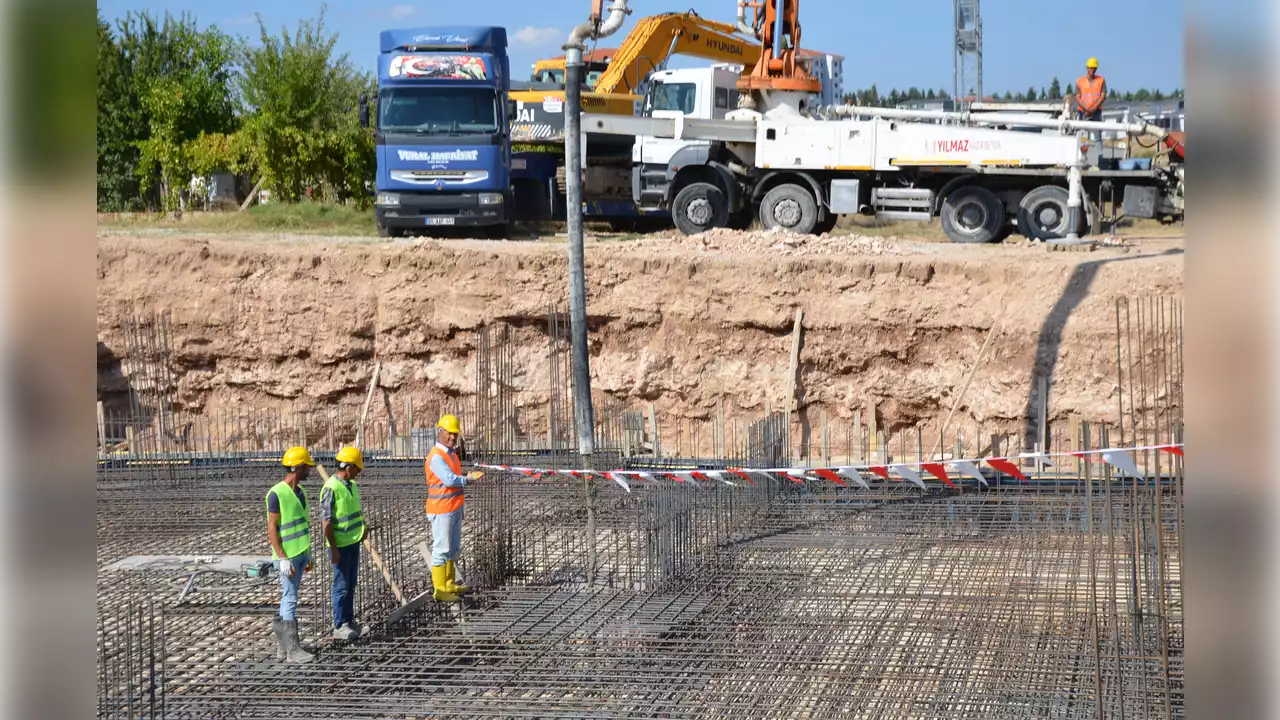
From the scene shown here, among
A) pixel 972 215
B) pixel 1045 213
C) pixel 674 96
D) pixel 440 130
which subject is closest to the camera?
pixel 1045 213

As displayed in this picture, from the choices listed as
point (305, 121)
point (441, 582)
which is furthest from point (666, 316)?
point (305, 121)

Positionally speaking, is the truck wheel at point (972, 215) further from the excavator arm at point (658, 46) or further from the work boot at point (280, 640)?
the work boot at point (280, 640)

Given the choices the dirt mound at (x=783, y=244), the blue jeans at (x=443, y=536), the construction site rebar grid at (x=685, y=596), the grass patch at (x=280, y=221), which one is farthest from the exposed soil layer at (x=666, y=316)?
the blue jeans at (x=443, y=536)

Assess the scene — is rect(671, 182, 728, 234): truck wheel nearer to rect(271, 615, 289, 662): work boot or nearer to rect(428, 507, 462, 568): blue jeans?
rect(428, 507, 462, 568): blue jeans

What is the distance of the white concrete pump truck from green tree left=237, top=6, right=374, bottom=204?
24.1 ft

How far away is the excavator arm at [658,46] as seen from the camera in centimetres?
1886

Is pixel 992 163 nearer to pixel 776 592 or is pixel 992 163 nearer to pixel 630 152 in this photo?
pixel 630 152

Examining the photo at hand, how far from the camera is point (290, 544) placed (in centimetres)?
680

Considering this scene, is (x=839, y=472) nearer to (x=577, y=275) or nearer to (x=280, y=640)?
(x=577, y=275)

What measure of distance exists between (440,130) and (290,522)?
11317 millimetres

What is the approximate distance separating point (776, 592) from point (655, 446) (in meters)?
Result: 3.82
